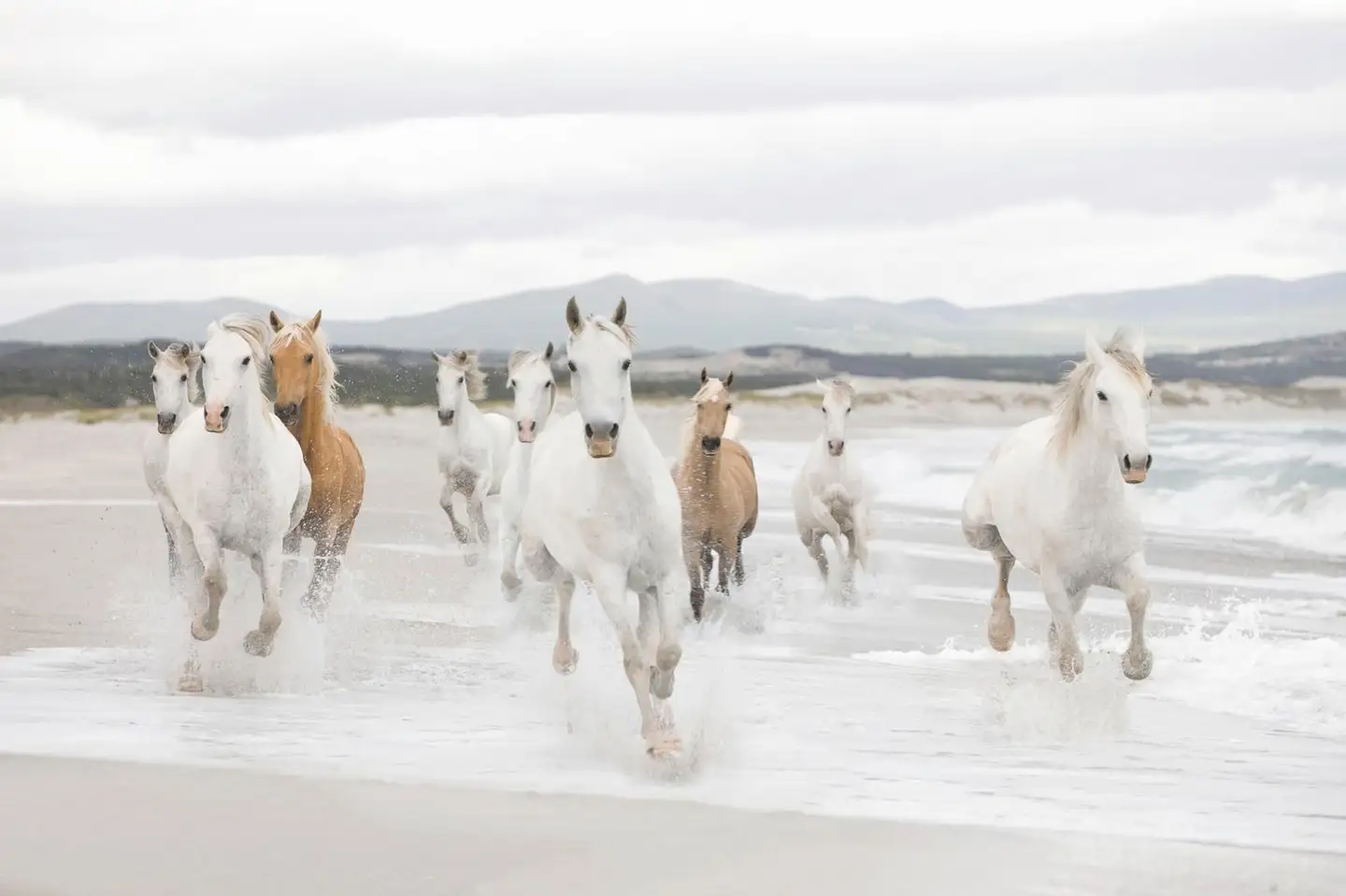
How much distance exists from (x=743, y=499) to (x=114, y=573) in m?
A: 4.61

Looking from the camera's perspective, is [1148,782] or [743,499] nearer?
[1148,782]

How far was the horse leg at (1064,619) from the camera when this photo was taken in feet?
24.9

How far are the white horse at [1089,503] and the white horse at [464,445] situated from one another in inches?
261

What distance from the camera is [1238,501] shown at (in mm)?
22000

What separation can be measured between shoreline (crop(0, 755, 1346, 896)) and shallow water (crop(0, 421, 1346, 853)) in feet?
0.86

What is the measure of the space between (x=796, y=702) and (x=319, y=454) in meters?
3.00

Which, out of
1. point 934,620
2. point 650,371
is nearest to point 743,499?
point 934,620

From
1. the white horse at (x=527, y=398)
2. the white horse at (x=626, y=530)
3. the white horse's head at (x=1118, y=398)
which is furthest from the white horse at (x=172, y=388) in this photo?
the white horse's head at (x=1118, y=398)

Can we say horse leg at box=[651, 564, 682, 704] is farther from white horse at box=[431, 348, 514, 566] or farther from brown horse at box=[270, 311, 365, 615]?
white horse at box=[431, 348, 514, 566]

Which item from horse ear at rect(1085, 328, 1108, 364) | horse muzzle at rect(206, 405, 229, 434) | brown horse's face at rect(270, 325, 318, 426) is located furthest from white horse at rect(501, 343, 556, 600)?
horse ear at rect(1085, 328, 1108, 364)

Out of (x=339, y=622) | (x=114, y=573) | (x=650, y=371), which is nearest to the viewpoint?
(x=339, y=622)

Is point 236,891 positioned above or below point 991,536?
below

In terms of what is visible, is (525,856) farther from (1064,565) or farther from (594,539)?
(1064,565)

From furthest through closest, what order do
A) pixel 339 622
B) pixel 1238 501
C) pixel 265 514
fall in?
pixel 1238 501 < pixel 339 622 < pixel 265 514
